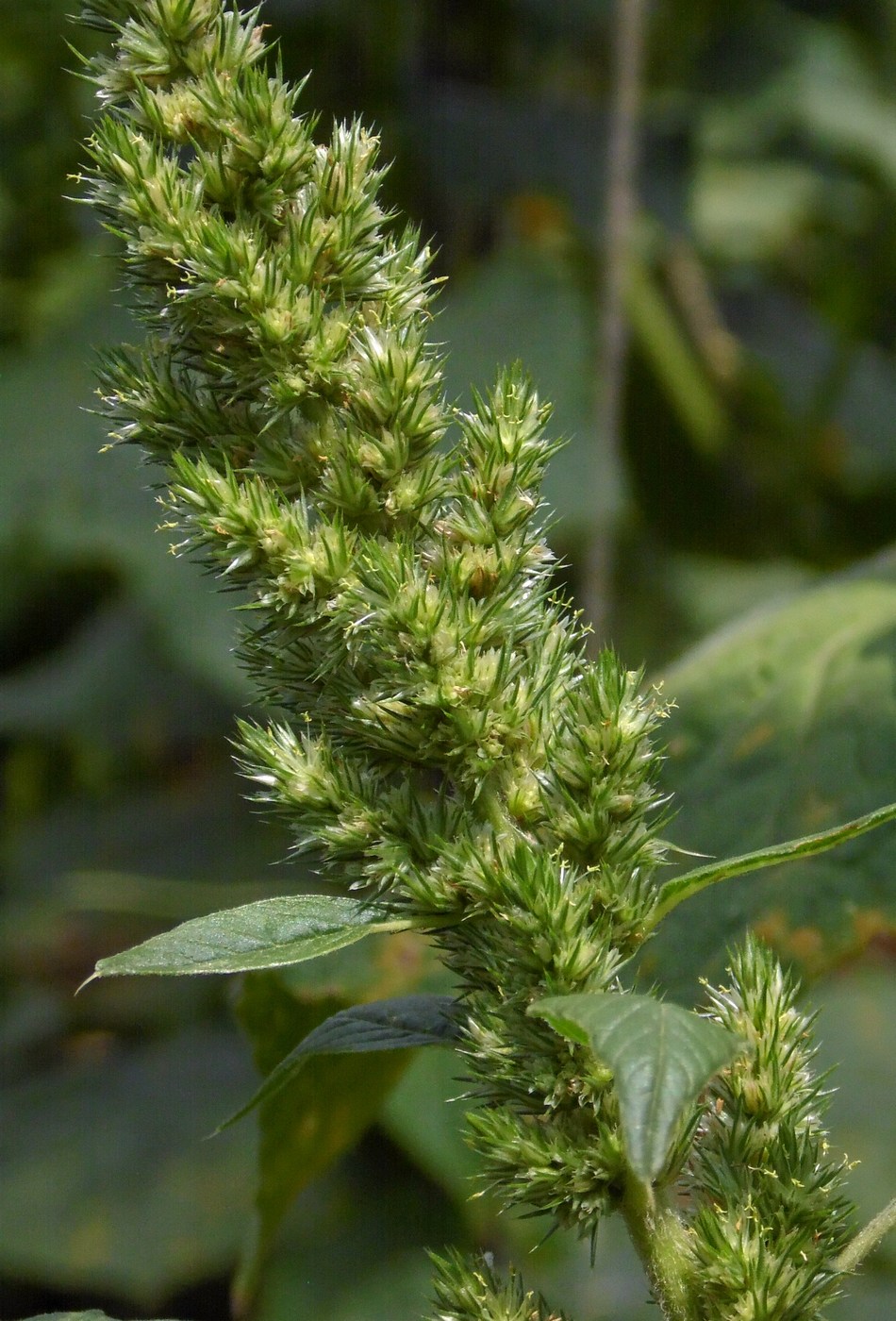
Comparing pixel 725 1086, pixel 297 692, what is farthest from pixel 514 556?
pixel 725 1086

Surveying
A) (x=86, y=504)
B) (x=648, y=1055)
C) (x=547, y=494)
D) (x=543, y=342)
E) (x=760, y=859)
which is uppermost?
(x=543, y=342)

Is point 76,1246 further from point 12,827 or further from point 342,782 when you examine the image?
point 342,782

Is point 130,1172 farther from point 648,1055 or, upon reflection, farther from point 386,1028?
point 648,1055

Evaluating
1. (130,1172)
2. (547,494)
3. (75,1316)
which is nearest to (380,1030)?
(75,1316)

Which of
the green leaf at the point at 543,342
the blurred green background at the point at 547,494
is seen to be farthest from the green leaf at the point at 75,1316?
the green leaf at the point at 543,342

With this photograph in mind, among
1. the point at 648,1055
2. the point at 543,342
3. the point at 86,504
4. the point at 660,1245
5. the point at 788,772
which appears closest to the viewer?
the point at 648,1055

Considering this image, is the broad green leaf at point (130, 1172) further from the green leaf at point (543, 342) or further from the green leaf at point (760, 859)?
the green leaf at point (760, 859)

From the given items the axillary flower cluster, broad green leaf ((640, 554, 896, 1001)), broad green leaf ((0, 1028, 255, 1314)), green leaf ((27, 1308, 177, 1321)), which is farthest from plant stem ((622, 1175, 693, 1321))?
broad green leaf ((0, 1028, 255, 1314))

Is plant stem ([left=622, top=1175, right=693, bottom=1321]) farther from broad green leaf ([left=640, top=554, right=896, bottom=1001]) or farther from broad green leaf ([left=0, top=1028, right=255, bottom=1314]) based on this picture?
broad green leaf ([left=0, top=1028, right=255, bottom=1314])
